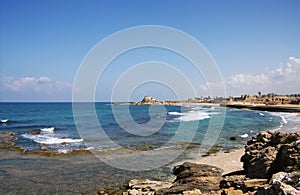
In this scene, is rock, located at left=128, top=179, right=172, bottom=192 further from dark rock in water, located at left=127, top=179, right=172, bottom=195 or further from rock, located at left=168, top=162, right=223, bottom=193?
rock, located at left=168, top=162, right=223, bottom=193

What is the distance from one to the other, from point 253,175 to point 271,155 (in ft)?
4.37

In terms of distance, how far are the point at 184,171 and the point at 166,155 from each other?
8.65 metres

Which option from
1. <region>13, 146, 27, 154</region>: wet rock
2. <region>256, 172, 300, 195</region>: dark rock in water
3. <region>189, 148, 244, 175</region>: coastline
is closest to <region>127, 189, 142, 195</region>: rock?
<region>189, 148, 244, 175</region>: coastline

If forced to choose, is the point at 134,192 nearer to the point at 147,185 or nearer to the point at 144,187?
the point at 144,187

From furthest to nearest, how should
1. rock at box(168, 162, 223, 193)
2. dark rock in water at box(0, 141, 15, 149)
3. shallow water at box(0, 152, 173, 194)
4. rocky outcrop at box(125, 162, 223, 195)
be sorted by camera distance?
1. dark rock in water at box(0, 141, 15, 149)
2. shallow water at box(0, 152, 173, 194)
3. rock at box(168, 162, 223, 193)
4. rocky outcrop at box(125, 162, 223, 195)

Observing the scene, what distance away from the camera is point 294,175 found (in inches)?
310

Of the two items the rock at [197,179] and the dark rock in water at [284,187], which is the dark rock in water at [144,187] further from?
the dark rock in water at [284,187]

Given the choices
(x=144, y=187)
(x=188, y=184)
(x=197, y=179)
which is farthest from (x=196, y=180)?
(x=144, y=187)

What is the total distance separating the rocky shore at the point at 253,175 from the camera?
9.36 metres

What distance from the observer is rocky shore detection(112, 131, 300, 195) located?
936 centimetres

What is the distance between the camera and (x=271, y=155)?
1311cm

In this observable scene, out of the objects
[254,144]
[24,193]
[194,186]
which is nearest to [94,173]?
[24,193]

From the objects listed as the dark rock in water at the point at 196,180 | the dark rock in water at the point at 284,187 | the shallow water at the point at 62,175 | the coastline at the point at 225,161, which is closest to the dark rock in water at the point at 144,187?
the dark rock in water at the point at 196,180

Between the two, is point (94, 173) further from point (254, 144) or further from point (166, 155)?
point (254, 144)
